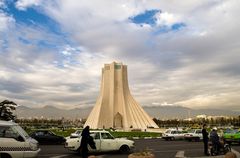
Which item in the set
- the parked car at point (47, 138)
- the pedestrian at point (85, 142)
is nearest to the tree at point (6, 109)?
the parked car at point (47, 138)

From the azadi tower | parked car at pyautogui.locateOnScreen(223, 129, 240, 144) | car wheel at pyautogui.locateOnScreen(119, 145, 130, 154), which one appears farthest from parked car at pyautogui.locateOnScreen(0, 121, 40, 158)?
the azadi tower

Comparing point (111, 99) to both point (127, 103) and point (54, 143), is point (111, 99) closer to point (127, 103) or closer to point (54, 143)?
point (127, 103)

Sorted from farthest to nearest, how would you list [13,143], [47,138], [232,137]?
[47,138]
[232,137]
[13,143]

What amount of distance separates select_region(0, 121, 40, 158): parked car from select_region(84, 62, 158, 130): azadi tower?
63483mm

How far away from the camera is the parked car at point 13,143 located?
12656 millimetres

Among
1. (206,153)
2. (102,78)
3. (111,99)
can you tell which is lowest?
(206,153)

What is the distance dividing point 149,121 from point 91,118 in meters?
12.8

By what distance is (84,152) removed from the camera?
48.8 feet

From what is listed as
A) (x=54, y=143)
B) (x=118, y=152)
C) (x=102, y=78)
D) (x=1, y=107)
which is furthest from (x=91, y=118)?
(x=118, y=152)

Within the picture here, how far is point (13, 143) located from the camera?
12781mm

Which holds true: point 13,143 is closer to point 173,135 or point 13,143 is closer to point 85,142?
point 85,142

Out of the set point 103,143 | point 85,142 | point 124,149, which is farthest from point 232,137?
point 85,142

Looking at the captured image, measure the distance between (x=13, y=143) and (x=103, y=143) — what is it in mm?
Answer: 7352

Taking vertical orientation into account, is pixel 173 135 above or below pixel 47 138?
above
